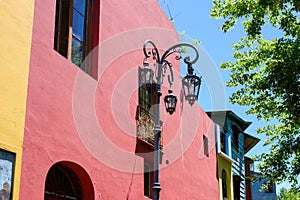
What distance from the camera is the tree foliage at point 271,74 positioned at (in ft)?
46.3

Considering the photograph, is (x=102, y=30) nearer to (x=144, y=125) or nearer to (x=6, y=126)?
(x=144, y=125)

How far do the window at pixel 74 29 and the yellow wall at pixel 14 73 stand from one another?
1.71m

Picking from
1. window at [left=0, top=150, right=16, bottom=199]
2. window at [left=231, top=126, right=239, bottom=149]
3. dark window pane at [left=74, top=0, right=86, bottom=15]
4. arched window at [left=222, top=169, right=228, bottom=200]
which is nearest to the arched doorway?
window at [left=0, top=150, right=16, bottom=199]

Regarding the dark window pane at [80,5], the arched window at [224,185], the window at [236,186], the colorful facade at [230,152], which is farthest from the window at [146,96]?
the window at [236,186]

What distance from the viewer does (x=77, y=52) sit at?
34.6 ft

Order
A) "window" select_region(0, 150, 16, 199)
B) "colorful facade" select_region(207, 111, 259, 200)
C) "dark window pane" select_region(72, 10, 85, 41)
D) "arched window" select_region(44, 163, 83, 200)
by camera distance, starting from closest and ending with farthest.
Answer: "window" select_region(0, 150, 16, 199) < "arched window" select_region(44, 163, 83, 200) < "dark window pane" select_region(72, 10, 85, 41) < "colorful facade" select_region(207, 111, 259, 200)

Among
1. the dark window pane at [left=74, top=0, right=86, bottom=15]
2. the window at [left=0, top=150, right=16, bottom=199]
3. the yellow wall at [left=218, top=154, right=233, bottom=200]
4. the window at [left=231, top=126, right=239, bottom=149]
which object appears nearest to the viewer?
the window at [left=0, top=150, right=16, bottom=199]

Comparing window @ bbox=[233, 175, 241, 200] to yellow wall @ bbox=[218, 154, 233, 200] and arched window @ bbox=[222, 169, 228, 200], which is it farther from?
arched window @ bbox=[222, 169, 228, 200]

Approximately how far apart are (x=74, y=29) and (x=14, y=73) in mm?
2879

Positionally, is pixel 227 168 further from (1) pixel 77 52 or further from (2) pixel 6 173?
(2) pixel 6 173

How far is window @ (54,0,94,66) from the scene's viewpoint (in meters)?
10.1

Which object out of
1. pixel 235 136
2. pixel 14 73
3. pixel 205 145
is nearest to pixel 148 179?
pixel 14 73

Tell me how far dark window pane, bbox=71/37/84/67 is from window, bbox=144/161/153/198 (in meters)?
3.60

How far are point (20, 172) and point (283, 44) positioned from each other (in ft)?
31.9
